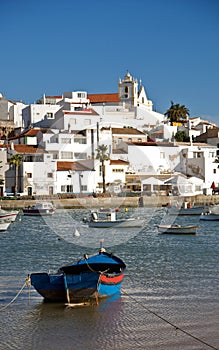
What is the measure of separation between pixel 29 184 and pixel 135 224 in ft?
99.9

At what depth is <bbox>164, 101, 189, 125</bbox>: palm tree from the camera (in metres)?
102

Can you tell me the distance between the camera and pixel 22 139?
79.4 metres

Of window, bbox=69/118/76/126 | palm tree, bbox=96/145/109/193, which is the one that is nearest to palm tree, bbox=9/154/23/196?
palm tree, bbox=96/145/109/193

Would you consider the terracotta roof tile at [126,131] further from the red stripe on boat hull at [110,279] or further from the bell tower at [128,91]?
the red stripe on boat hull at [110,279]

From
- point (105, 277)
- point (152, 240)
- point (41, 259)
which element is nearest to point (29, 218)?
point (152, 240)

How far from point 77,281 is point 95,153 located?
58162 mm

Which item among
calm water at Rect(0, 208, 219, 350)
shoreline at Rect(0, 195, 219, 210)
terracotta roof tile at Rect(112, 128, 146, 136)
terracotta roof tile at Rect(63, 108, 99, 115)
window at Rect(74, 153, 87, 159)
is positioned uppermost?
terracotta roof tile at Rect(63, 108, 99, 115)

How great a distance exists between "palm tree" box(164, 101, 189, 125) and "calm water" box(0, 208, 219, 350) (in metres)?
73.0

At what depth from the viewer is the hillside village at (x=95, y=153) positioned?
67.0 m

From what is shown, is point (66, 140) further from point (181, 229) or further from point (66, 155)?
point (181, 229)

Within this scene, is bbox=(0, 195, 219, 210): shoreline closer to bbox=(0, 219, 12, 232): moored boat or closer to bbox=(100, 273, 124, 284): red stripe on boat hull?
bbox=(0, 219, 12, 232): moored boat

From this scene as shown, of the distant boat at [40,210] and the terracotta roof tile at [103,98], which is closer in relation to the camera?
the distant boat at [40,210]

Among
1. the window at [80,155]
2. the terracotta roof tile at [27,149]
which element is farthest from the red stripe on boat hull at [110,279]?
the window at [80,155]

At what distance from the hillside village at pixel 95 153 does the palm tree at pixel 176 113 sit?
350 centimetres
